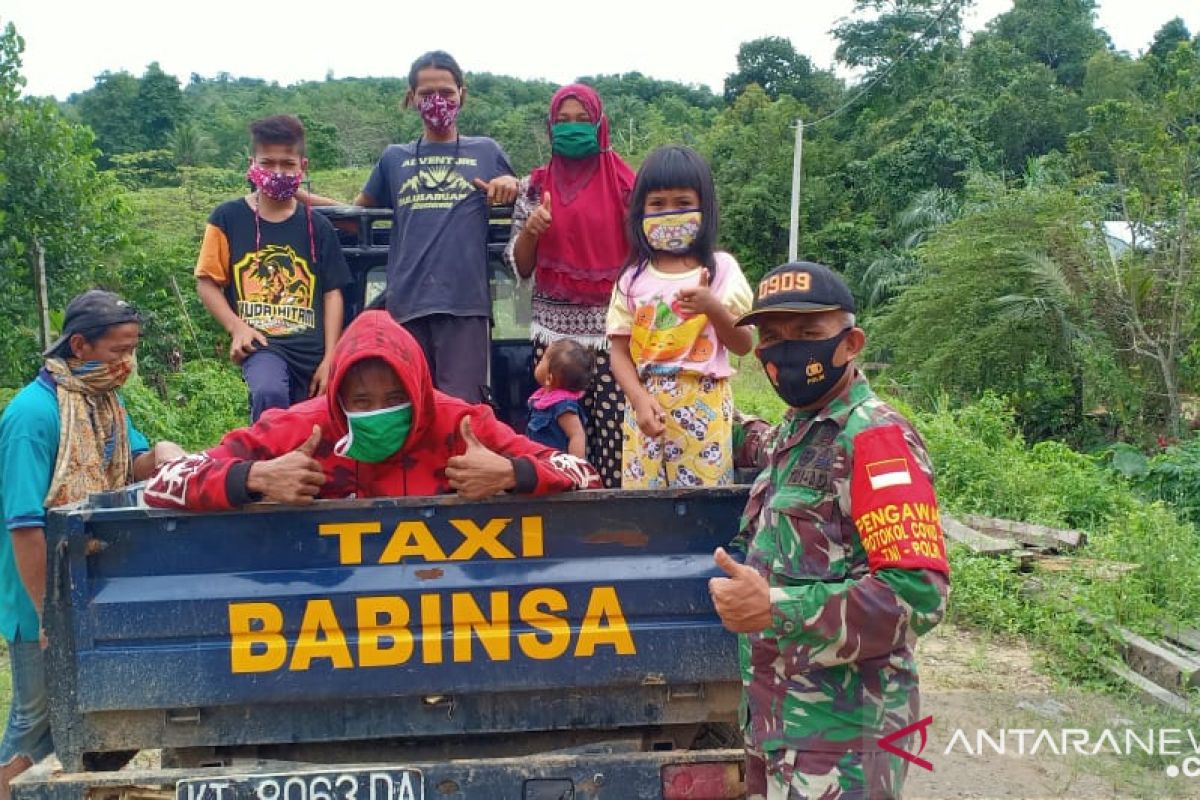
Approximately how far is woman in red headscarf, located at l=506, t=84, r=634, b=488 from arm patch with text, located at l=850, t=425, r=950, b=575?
1.93m

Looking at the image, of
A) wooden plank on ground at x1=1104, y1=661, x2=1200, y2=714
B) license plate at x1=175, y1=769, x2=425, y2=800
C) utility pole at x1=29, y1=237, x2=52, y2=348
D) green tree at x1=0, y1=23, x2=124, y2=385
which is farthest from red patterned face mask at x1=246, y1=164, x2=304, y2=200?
utility pole at x1=29, y1=237, x2=52, y2=348

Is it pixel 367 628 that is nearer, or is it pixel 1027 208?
pixel 367 628

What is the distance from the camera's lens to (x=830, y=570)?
2246 mm

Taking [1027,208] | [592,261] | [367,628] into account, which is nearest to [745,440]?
[592,261]

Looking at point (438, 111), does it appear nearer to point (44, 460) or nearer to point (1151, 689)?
point (44, 460)

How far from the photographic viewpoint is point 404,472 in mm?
3070

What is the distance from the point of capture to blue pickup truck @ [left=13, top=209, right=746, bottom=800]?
2730mm

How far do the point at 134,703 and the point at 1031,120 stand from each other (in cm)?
3207

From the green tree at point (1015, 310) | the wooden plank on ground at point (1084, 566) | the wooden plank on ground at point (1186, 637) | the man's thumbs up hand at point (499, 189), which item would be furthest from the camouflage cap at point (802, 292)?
the green tree at point (1015, 310)

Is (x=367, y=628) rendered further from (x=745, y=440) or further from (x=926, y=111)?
(x=926, y=111)

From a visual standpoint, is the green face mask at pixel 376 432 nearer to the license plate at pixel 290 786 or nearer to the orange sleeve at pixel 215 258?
the license plate at pixel 290 786

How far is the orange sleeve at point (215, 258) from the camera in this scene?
4.17m

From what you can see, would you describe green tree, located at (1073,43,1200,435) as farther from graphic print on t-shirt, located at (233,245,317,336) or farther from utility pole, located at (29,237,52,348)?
utility pole, located at (29,237,52,348)

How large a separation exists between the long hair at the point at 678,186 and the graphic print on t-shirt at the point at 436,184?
2.84 feet
